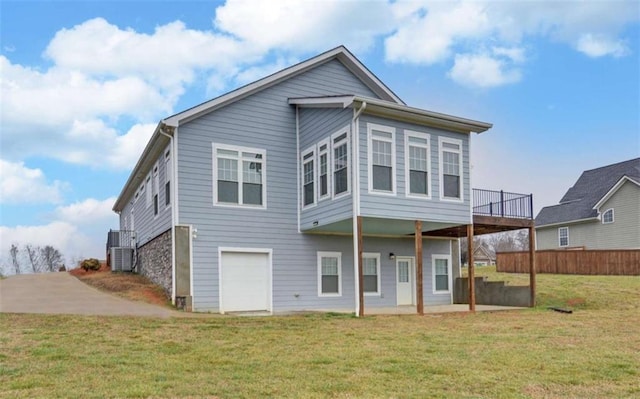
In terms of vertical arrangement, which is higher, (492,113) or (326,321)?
(492,113)

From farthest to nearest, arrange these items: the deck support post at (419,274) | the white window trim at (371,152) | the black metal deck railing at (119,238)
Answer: the black metal deck railing at (119,238) < the deck support post at (419,274) < the white window trim at (371,152)

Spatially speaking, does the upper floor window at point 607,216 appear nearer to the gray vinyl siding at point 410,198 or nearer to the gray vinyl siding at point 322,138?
the gray vinyl siding at point 410,198

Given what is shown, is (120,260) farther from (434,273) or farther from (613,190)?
(613,190)

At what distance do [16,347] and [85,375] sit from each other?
2.42 meters

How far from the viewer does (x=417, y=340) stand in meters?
9.17

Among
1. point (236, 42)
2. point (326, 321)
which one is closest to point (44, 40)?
point (236, 42)

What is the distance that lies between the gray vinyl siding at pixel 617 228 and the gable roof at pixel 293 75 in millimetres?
19247

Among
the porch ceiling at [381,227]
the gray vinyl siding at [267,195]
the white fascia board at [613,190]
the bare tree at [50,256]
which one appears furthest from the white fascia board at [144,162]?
the bare tree at [50,256]

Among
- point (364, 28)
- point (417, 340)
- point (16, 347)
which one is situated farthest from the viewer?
point (364, 28)

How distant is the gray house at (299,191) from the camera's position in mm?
13891

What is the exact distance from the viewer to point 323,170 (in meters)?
14.9

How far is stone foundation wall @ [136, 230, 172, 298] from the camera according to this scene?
14.8 metres

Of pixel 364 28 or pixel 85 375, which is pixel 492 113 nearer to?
pixel 364 28

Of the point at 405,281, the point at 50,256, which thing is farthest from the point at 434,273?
the point at 50,256
